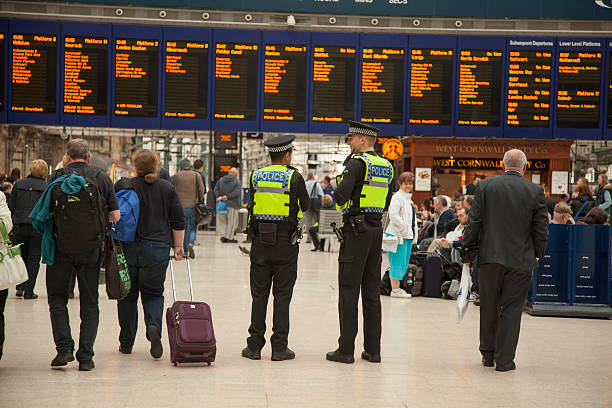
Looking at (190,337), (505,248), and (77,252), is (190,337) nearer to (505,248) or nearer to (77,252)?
(77,252)

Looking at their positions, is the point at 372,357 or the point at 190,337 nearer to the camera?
the point at 190,337

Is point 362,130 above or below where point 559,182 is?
above

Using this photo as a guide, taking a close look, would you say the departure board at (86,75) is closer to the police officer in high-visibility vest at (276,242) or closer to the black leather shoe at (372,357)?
the police officer in high-visibility vest at (276,242)

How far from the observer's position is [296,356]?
6.19 meters

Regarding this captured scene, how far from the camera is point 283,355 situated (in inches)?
236

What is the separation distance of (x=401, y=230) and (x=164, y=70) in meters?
6.62

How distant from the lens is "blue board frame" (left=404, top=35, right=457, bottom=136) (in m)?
14.5

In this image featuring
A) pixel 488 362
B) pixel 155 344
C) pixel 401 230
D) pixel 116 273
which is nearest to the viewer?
pixel 116 273

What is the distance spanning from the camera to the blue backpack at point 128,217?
5855 mm

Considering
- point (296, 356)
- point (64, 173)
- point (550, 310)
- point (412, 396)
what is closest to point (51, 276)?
point (64, 173)

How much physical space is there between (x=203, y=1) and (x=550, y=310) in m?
9.03

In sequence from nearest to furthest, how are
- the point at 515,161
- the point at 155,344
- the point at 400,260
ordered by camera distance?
1. the point at 155,344
2. the point at 515,161
3. the point at 400,260

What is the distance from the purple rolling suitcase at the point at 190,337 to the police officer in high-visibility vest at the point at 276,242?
0.45 meters

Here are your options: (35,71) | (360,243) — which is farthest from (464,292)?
(35,71)
